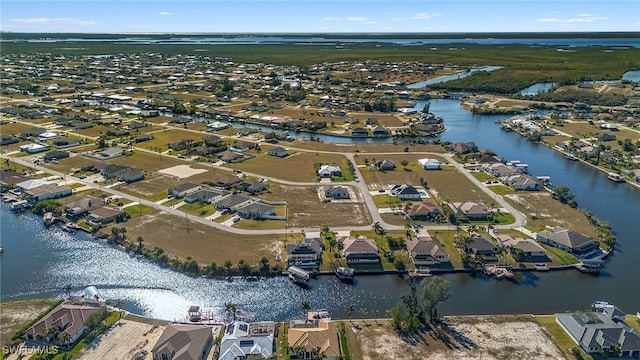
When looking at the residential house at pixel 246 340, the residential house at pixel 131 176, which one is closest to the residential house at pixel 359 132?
the residential house at pixel 131 176

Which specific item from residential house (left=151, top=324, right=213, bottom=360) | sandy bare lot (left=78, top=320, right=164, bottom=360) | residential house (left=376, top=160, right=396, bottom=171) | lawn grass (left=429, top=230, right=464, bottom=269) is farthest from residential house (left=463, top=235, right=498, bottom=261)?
sandy bare lot (left=78, top=320, right=164, bottom=360)

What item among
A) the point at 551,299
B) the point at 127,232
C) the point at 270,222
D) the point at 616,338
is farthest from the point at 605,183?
the point at 127,232

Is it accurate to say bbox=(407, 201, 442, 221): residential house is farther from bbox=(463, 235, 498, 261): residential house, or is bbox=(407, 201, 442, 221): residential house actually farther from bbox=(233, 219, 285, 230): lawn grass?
bbox=(233, 219, 285, 230): lawn grass

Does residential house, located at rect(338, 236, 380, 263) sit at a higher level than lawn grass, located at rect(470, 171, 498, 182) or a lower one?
higher

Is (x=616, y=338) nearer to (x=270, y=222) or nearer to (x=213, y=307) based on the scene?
(x=213, y=307)

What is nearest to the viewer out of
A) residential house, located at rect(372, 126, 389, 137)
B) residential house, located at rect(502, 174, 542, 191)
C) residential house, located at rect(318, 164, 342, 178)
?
residential house, located at rect(502, 174, 542, 191)

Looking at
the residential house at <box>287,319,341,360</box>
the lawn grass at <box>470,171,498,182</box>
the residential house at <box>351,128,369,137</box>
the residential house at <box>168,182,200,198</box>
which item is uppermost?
the residential house at <box>287,319,341,360</box>
